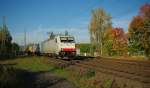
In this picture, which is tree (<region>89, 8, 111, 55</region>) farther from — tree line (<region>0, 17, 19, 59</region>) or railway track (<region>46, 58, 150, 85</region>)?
railway track (<region>46, 58, 150, 85</region>)

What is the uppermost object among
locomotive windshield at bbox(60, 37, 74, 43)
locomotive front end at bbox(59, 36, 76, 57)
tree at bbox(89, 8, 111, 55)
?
tree at bbox(89, 8, 111, 55)

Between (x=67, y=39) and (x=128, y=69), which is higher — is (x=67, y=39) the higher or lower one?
the higher one

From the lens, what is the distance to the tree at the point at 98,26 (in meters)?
73.8

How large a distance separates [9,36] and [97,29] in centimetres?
3042

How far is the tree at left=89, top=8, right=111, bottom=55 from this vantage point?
242 feet

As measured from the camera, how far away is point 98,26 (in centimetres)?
7462

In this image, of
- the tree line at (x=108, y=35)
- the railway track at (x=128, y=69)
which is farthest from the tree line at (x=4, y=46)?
the railway track at (x=128, y=69)

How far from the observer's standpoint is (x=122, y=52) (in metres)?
62.8

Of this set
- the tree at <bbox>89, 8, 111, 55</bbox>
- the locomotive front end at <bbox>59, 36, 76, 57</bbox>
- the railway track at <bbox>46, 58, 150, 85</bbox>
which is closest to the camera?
the railway track at <bbox>46, 58, 150, 85</bbox>

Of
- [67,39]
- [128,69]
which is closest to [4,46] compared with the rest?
[67,39]

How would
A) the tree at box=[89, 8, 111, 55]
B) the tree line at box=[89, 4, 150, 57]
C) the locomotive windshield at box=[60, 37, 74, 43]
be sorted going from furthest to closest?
the tree at box=[89, 8, 111, 55] < the tree line at box=[89, 4, 150, 57] < the locomotive windshield at box=[60, 37, 74, 43]

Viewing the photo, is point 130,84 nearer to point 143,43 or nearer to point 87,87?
point 87,87

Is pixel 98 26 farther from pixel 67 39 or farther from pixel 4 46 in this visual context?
pixel 67 39

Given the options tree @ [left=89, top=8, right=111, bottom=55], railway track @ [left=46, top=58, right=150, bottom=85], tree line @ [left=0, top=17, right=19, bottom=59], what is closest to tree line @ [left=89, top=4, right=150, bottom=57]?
tree @ [left=89, top=8, right=111, bottom=55]
